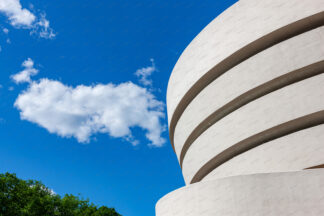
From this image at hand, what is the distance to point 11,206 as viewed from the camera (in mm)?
22734

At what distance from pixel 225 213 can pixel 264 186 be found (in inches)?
48.1

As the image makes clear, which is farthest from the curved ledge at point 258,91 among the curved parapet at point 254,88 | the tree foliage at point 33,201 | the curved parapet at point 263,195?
the tree foliage at point 33,201

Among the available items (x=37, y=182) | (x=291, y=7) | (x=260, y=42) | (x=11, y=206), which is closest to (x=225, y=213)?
(x=260, y=42)

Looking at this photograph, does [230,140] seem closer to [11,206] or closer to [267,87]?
[267,87]

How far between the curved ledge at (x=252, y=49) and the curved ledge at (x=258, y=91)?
1.44 metres

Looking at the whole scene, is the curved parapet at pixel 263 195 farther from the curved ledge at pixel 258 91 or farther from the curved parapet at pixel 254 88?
the curved ledge at pixel 258 91

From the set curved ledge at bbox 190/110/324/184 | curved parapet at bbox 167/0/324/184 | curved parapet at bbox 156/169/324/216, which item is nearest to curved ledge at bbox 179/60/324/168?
curved parapet at bbox 167/0/324/184

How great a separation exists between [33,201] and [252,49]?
66.1 feet

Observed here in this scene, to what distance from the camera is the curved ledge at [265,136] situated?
10.1m

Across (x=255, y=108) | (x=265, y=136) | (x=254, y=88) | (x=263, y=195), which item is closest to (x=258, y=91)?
(x=254, y=88)

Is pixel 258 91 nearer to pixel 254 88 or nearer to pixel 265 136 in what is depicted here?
pixel 254 88

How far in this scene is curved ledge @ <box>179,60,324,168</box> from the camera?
1046 cm

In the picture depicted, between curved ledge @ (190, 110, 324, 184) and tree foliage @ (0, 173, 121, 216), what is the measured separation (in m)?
16.2

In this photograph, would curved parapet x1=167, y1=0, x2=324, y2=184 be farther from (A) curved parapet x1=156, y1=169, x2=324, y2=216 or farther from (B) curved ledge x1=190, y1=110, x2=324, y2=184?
Result: (A) curved parapet x1=156, y1=169, x2=324, y2=216
